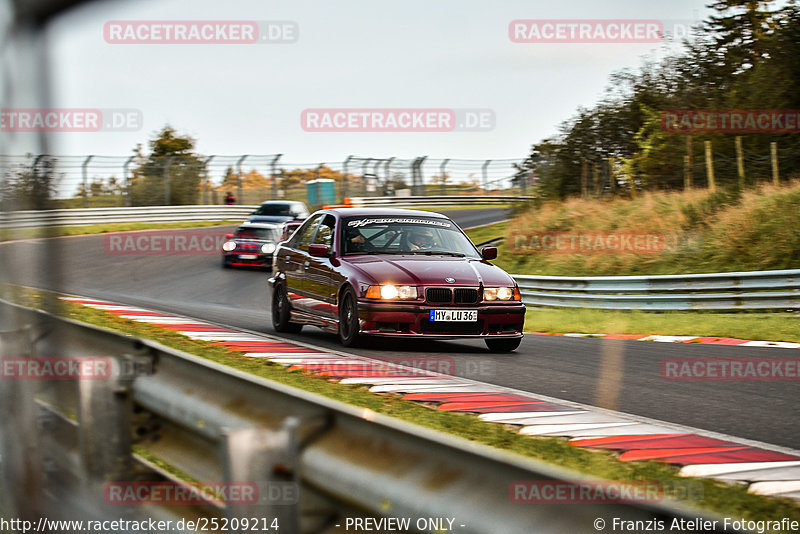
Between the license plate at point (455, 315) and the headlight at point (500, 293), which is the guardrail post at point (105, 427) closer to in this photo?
the license plate at point (455, 315)

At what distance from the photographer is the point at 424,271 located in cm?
1020

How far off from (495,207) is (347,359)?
141 feet

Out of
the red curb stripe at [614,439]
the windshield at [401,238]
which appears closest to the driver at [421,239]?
the windshield at [401,238]

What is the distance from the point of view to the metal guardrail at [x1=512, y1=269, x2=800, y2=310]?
14.6m

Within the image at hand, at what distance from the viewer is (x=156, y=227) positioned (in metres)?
39.2

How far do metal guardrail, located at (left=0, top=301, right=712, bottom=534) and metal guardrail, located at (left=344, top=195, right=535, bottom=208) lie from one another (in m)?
35.1

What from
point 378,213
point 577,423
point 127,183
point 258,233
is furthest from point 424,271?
point 127,183

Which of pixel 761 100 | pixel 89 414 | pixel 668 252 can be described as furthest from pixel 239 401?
pixel 761 100

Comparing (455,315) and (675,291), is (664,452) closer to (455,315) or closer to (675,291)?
(455,315)

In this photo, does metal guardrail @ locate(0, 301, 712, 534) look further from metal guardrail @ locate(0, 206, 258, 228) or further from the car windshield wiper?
metal guardrail @ locate(0, 206, 258, 228)

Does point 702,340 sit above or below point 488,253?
below

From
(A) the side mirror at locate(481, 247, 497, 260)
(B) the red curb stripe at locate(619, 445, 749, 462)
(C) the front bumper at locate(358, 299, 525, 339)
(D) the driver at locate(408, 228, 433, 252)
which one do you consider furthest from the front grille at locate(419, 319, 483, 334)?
(B) the red curb stripe at locate(619, 445, 749, 462)

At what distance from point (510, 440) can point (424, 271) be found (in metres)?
4.93

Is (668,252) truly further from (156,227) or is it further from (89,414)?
(156,227)
